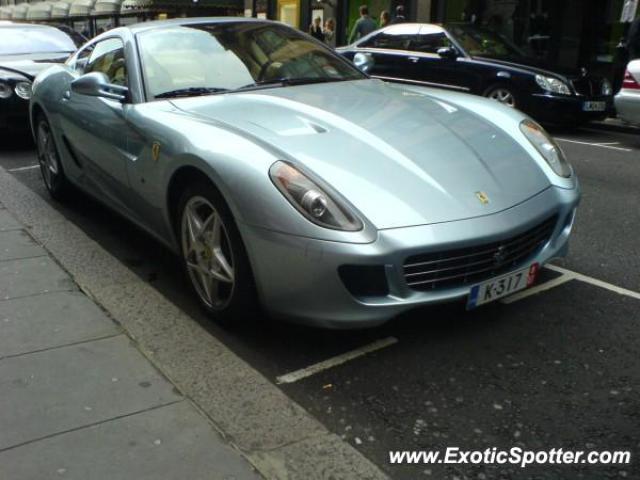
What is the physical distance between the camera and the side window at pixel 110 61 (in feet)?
13.9

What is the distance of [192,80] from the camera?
393 centimetres

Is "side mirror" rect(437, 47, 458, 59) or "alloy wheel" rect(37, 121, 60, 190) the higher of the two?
"side mirror" rect(437, 47, 458, 59)

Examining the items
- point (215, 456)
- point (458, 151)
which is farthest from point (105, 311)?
point (458, 151)

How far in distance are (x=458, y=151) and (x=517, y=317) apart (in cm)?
87

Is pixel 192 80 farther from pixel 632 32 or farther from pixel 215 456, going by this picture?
pixel 632 32

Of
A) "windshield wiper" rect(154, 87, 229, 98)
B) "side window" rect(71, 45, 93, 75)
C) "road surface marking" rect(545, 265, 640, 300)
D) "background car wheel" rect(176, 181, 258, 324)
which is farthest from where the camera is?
"side window" rect(71, 45, 93, 75)

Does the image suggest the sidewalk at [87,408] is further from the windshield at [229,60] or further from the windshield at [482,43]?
the windshield at [482,43]

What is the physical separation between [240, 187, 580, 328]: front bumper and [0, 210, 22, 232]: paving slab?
2.62 meters

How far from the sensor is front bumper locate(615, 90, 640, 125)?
8.12m

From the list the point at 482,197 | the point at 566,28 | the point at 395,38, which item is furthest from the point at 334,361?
the point at 566,28

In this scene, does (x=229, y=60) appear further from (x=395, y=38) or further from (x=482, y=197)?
(x=395, y=38)

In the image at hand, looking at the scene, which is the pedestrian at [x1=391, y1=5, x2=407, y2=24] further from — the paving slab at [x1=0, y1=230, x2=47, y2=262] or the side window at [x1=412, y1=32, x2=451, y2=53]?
the paving slab at [x1=0, y1=230, x2=47, y2=262]

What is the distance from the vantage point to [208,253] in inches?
128

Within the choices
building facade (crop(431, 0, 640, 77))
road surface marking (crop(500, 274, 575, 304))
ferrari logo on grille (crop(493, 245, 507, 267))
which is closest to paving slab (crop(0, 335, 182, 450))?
ferrari logo on grille (crop(493, 245, 507, 267))
